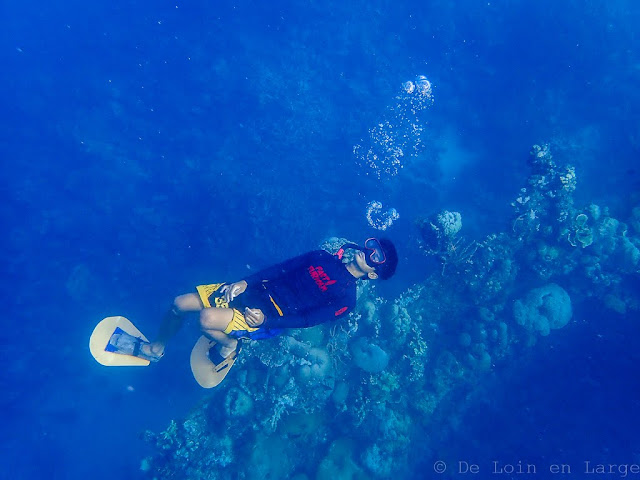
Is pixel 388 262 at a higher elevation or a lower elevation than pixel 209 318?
higher

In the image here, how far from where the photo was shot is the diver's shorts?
513 cm

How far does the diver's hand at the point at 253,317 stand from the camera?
495cm

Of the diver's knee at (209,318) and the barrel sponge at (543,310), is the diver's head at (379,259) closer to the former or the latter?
the diver's knee at (209,318)

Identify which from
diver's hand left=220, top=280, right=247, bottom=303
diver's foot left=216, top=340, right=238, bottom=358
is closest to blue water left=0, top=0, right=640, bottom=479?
diver's foot left=216, top=340, right=238, bottom=358

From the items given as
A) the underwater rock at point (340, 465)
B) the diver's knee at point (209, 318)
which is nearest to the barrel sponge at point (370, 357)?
the underwater rock at point (340, 465)

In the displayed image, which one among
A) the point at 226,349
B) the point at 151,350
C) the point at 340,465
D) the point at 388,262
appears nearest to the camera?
the point at 388,262

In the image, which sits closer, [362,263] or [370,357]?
[362,263]

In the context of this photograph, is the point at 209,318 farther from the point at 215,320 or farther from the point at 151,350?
the point at 151,350

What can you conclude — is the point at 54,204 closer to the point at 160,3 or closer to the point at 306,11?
the point at 160,3

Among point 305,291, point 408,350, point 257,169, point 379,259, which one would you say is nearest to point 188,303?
point 305,291

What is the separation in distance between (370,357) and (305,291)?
524cm

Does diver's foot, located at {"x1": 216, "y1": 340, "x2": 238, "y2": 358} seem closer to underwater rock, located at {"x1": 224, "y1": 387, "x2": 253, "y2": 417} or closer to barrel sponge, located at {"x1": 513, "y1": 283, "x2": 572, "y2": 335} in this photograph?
underwater rock, located at {"x1": 224, "y1": 387, "x2": 253, "y2": 417}

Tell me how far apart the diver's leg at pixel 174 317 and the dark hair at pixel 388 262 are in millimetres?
3176

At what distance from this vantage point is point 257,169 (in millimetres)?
15031
